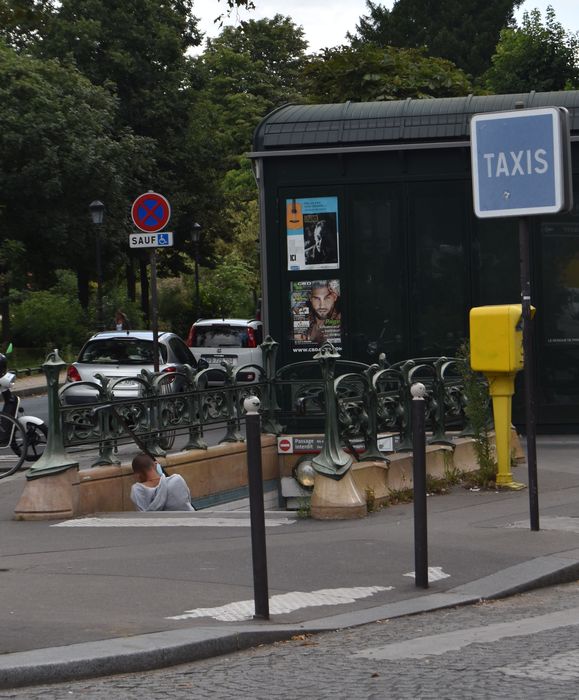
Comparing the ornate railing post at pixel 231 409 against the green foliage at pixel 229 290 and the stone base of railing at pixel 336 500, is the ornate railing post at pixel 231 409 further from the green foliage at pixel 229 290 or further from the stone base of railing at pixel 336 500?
the green foliage at pixel 229 290

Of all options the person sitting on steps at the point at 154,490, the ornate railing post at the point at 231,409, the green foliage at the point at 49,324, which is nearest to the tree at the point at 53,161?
the green foliage at the point at 49,324

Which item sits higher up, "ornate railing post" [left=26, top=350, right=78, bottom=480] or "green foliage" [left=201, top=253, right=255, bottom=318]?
"green foliage" [left=201, top=253, right=255, bottom=318]

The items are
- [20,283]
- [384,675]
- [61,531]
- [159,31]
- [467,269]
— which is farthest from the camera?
[159,31]

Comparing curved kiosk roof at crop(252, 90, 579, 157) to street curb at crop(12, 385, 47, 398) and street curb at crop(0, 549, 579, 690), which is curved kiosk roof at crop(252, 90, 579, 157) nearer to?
street curb at crop(0, 549, 579, 690)

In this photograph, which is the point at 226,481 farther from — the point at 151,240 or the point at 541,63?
the point at 541,63

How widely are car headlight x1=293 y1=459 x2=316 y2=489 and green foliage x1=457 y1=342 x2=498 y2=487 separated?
2.11 m

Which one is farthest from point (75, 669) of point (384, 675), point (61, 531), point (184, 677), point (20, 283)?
point (20, 283)

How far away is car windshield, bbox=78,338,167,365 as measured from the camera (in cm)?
2195

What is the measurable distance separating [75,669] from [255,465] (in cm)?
144

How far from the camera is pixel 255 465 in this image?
273 inches

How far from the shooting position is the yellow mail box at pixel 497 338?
Result: 11.8m

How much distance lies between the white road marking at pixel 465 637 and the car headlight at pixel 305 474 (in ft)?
23.3

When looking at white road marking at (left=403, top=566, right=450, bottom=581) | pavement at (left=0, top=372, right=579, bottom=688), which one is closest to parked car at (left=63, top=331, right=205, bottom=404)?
pavement at (left=0, top=372, right=579, bottom=688)

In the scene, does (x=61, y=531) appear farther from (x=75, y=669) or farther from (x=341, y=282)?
(x=341, y=282)
